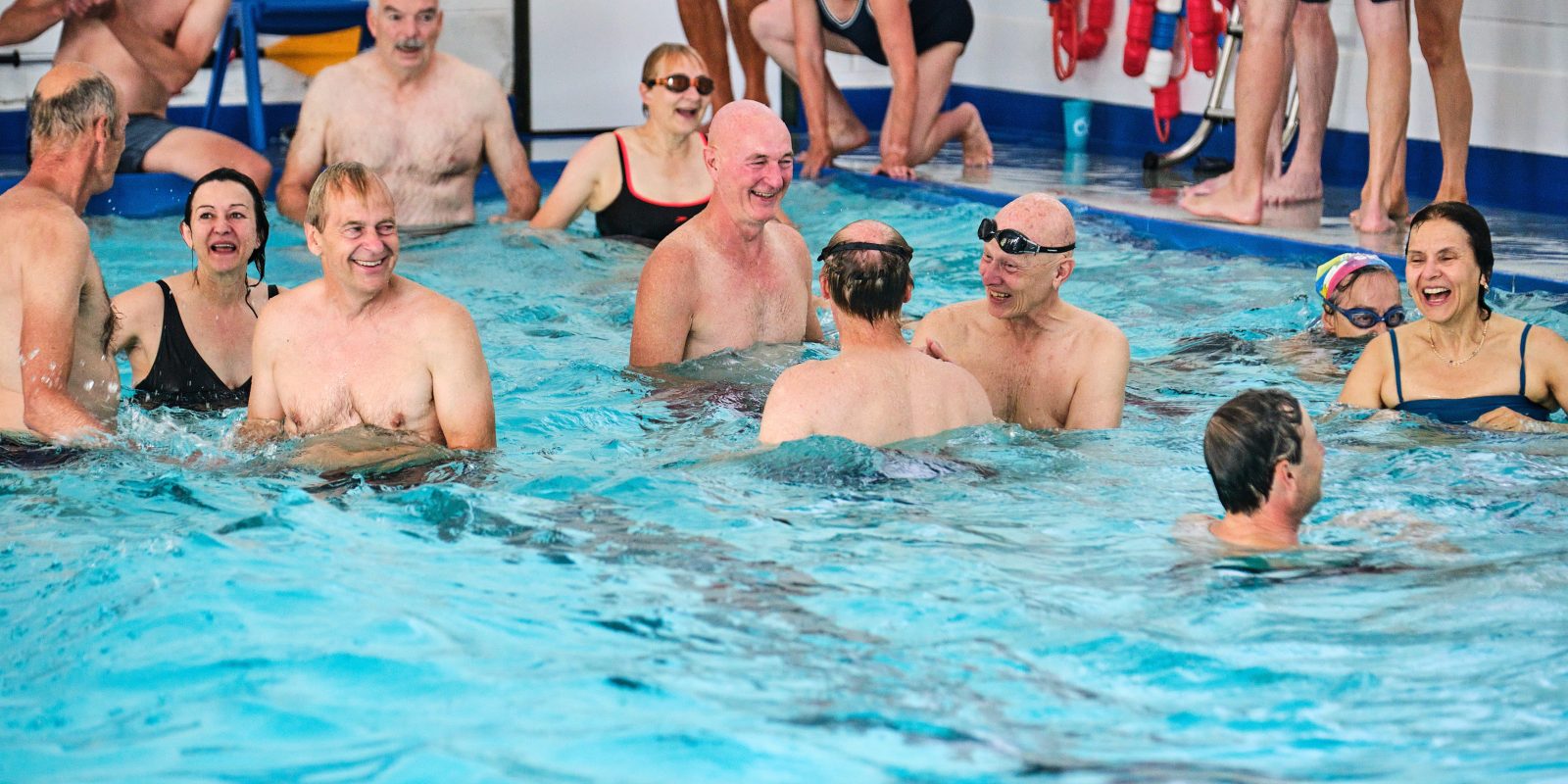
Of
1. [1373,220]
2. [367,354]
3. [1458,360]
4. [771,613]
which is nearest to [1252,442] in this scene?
[771,613]

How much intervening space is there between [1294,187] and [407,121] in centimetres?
452

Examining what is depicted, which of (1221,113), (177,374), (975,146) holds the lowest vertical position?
(177,374)

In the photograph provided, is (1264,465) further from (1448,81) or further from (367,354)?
(1448,81)

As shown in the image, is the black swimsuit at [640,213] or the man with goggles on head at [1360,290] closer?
the man with goggles on head at [1360,290]

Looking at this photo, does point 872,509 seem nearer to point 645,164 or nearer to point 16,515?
point 16,515

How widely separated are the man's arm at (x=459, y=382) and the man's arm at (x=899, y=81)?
5317 mm

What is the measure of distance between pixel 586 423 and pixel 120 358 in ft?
7.30

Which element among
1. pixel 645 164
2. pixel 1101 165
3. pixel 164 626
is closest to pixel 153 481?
pixel 164 626

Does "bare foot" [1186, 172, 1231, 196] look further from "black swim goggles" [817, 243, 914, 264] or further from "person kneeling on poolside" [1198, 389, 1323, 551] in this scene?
"person kneeling on poolside" [1198, 389, 1323, 551]

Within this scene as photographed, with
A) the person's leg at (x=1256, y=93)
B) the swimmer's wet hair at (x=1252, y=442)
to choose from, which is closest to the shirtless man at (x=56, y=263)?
the swimmer's wet hair at (x=1252, y=442)

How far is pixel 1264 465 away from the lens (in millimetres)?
3830

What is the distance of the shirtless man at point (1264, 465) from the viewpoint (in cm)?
381

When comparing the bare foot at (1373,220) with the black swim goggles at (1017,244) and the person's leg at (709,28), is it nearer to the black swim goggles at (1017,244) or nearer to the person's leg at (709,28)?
the black swim goggles at (1017,244)

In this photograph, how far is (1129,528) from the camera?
4.34 m
